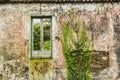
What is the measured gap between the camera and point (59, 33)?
19109 millimetres

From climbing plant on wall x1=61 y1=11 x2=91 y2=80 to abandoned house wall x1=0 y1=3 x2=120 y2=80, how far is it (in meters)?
0.22

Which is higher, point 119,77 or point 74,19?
point 74,19

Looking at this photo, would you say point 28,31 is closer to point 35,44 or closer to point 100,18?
point 35,44

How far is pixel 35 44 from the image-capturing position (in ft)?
63.3

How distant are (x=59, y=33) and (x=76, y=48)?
1004 mm

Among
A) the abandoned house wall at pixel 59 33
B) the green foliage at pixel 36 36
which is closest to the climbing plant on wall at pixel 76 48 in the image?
the abandoned house wall at pixel 59 33

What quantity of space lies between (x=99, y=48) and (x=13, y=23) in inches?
157

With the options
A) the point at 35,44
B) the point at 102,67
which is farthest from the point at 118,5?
the point at 35,44

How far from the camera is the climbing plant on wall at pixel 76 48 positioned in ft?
61.9

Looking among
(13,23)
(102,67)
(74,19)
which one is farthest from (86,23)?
(13,23)

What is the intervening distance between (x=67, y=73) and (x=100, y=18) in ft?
9.34

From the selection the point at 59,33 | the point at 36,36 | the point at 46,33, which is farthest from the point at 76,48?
A: the point at 36,36

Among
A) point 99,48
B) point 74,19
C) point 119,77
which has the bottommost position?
point 119,77

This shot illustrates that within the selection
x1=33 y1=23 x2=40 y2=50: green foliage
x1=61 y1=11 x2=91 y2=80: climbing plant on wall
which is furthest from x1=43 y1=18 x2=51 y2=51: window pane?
x1=61 y1=11 x2=91 y2=80: climbing plant on wall
